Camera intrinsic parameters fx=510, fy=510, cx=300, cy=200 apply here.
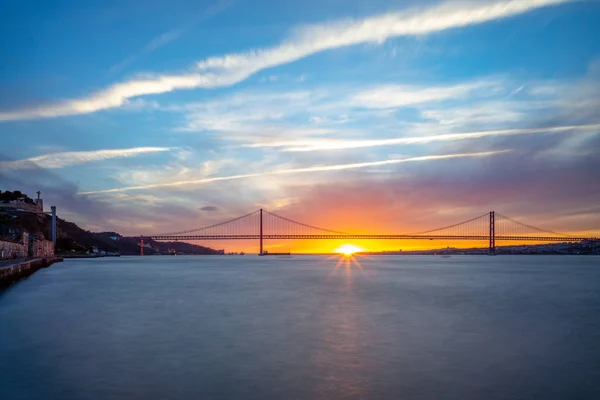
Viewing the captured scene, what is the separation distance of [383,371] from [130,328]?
8.54m

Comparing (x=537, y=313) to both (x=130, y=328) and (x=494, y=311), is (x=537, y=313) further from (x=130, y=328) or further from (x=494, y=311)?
(x=130, y=328)

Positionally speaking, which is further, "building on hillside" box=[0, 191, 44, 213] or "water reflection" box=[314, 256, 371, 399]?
"building on hillside" box=[0, 191, 44, 213]

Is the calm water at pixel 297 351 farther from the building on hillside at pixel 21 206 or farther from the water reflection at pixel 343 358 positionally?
the building on hillside at pixel 21 206

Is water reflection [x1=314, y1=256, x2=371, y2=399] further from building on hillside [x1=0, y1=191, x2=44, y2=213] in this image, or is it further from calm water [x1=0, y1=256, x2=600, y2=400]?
building on hillside [x1=0, y1=191, x2=44, y2=213]

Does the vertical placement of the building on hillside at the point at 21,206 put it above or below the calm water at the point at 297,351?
above

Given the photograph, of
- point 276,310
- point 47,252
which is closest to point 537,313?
point 276,310

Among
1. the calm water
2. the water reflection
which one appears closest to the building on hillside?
the calm water

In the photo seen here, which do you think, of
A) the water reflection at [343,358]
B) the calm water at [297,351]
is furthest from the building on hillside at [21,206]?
the water reflection at [343,358]

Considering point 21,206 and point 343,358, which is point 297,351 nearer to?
point 343,358

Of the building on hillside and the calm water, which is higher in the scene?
the building on hillside

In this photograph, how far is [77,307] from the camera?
20.8 m

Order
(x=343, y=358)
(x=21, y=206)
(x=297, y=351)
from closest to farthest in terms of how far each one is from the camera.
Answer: (x=343, y=358)
(x=297, y=351)
(x=21, y=206)

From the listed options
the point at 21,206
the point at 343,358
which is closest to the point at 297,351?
the point at 343,358

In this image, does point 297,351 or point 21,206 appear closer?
point 297,351
